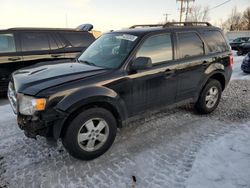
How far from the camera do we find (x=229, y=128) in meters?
4.19

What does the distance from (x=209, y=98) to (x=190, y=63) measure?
3.51 feet

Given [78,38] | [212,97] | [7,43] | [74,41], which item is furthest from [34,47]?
[212,97]

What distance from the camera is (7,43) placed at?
6113 millimetres

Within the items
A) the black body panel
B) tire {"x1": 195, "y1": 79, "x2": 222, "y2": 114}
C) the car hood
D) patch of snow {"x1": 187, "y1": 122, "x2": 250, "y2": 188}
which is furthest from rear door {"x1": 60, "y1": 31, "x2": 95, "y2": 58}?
patch of snow {"x1": 187, "y1": 122, "x2": 250, "y2": 188}

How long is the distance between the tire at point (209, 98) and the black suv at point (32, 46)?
164 inches

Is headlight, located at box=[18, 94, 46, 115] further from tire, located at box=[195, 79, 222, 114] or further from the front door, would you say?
tire, located at box=[195, 79, 222, 114]

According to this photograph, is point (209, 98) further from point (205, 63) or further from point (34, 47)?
point (34, 47)

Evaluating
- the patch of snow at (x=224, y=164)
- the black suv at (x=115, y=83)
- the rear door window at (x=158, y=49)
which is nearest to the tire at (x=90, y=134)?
the black suv at (x=115, y=83)

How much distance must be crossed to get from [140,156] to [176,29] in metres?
2.35

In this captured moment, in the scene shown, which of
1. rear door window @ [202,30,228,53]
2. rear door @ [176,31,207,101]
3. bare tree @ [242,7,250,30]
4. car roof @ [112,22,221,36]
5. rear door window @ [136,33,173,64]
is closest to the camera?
rear door window @ [136,33,173,64]

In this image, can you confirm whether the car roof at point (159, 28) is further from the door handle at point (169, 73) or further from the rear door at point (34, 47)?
the rear door at point (34, 47)

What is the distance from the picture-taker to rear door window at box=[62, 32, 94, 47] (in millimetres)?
7074

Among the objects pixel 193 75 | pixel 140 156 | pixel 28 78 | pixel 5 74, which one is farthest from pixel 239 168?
pixel 5 74

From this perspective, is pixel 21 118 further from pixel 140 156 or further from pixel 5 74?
pixel 5 74
